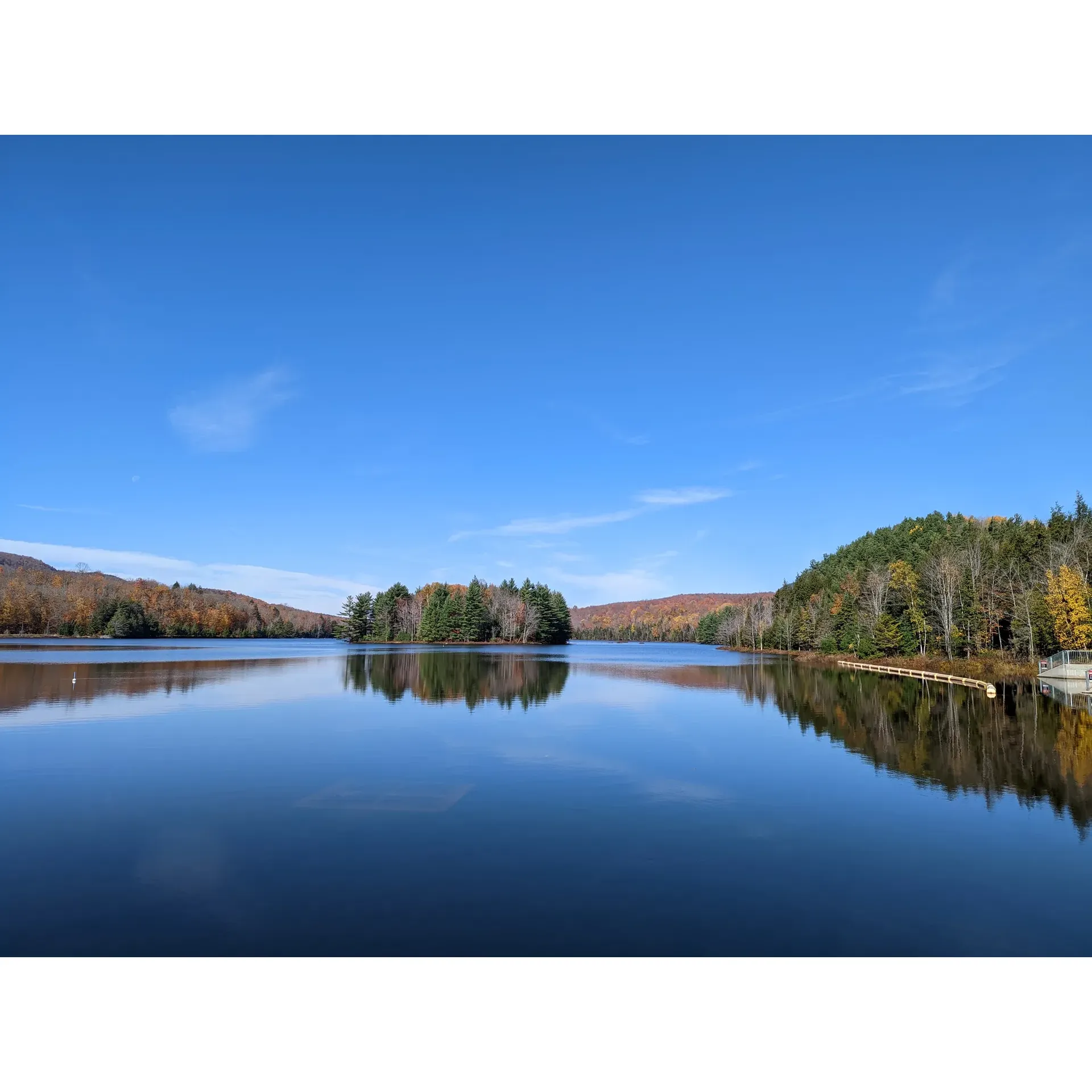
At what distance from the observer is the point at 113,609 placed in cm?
11869

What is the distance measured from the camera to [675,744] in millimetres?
20422

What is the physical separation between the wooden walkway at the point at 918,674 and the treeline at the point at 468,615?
217 feet

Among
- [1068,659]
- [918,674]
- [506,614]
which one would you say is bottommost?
[918,674]

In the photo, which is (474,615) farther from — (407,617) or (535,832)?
(535,832)

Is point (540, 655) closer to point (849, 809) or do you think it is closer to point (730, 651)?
point (730, 651)

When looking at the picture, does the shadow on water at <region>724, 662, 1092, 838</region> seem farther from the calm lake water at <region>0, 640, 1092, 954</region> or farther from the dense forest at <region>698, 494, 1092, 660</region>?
the dense forest at <region>698, 494, 1092, 660</region>

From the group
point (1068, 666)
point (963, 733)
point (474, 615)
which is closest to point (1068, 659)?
point (1068, 666)

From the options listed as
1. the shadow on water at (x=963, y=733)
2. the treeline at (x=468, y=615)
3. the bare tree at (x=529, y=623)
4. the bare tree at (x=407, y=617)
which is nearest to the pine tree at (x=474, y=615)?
the treeline at (x=468, y=615)

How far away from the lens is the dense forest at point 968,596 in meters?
51.6

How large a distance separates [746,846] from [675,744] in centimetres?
968

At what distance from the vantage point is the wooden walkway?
118 ft

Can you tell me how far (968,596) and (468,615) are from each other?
76352 mm

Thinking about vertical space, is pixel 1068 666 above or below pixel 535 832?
above

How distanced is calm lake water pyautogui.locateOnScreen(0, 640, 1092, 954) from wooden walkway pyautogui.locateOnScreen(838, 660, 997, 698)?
33.0 feet
